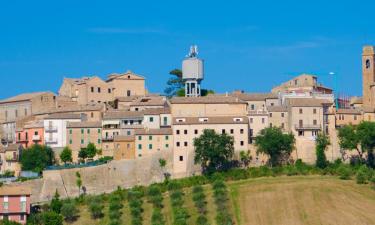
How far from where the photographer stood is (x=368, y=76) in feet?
320

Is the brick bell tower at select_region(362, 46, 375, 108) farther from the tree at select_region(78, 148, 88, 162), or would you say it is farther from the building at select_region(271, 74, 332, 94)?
the tree at select_region(78, 148, 88, 162)

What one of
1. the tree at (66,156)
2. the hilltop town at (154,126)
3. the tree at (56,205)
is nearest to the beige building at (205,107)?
the hilltop town at (154,126)

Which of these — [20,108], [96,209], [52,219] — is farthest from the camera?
[20,108]

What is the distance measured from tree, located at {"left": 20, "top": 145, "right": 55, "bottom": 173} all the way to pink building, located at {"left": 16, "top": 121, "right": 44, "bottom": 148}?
312 cm

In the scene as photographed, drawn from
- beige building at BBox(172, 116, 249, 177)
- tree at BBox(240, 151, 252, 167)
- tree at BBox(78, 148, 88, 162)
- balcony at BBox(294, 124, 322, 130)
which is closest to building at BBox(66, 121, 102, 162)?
tree at BBox(78, 148, 88, 162)

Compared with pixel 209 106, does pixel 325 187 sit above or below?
below

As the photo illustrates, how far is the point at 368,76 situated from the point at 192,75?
52.2ft

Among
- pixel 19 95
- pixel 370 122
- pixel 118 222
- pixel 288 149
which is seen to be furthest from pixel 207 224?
pixel 19 95

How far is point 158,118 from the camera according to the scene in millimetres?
86438

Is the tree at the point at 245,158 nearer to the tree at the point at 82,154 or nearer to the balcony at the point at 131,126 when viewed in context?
the balcony at the point at 131,126

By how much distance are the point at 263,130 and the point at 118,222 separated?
1409 centimetres

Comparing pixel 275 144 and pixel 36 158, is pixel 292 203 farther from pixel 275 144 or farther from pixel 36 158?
pixel 36 158

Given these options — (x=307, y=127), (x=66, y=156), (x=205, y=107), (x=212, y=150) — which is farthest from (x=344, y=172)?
(x=66, y=156)

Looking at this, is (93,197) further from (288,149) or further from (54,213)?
(288,149)
